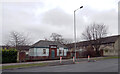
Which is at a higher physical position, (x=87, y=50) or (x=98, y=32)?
(x=98, y=32)

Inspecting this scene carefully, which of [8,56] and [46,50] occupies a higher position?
[46,50]

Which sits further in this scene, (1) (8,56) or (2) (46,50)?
(2) (46,50)

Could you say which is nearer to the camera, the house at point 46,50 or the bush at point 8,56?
the bush at point 8,56

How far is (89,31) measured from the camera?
136 feet

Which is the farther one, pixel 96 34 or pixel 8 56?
pixel 96 34

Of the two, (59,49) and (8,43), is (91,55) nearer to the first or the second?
(59,49)

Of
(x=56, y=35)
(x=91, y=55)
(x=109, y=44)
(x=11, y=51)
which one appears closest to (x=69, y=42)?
(x=56, y=35)

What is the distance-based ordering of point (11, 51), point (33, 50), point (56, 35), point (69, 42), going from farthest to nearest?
point (69, 42) → point (56, 35) → point (33, 50) → point (11, 51)

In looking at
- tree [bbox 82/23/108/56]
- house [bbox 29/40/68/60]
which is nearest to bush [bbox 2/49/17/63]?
house [bbox 29/40/68/60]

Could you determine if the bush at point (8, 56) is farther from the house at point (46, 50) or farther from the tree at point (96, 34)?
the tree at point (96, 34)

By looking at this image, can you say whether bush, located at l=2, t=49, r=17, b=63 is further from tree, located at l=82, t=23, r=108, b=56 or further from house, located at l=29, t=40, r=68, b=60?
tree, located at l=82, t=23, r=108, b=56

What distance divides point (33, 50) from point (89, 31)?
19982 millimetres

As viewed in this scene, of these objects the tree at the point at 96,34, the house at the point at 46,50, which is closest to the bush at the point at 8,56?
the house at the point at 46,50

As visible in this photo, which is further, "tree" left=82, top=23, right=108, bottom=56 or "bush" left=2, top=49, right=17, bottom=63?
"tree" left=82, top=23, right=108, bottom=56
